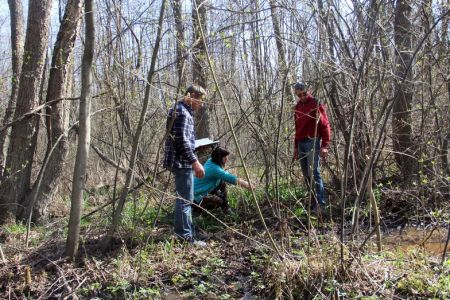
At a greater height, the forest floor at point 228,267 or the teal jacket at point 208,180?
the teal jacket at point 208,180

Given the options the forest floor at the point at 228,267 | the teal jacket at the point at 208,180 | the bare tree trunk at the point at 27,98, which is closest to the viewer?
the forest floor at the point at 228,267

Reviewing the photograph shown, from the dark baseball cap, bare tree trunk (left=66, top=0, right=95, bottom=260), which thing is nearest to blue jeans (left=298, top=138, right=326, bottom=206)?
the dark baseball cap

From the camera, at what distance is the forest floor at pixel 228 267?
141 inches

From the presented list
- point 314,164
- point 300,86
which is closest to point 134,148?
point 300,86

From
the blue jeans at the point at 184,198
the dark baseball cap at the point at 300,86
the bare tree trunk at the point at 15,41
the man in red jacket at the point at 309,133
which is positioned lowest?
the blue jeans at the point at 184,198

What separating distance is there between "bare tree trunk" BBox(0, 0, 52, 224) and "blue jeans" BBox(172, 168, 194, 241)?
3.07 metres

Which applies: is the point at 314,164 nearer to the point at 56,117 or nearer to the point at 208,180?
the point at 208,180

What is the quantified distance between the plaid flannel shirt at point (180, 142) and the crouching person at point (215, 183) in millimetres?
673

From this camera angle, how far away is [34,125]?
685cm

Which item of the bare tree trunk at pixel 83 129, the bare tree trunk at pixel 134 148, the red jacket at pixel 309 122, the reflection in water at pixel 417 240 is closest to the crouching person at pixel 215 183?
the red jacket at pixel 309 122

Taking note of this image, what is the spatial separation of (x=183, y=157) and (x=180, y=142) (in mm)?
165

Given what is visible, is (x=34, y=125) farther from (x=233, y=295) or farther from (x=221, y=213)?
(x=233, y=295)

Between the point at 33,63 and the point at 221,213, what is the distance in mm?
3576

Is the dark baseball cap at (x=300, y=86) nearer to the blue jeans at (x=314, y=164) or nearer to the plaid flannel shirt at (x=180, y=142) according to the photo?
the blue jeans at (x=314, y=164)
